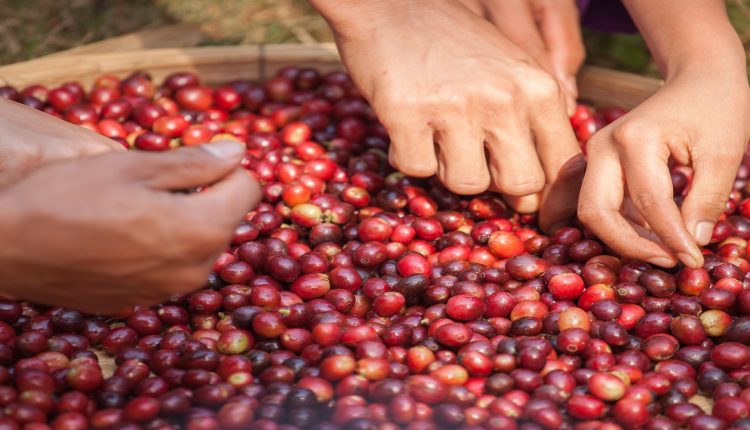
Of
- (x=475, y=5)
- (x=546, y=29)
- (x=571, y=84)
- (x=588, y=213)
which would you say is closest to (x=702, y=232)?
(x=588, y=213)

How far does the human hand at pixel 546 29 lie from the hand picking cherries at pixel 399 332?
0.68 m

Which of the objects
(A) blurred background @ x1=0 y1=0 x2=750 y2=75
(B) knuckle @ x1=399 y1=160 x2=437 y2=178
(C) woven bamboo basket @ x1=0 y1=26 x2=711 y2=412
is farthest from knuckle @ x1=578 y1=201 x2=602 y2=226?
(A) blurred background @ x1=0 y1=0 x2=750 y2=75

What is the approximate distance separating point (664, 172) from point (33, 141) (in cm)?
185

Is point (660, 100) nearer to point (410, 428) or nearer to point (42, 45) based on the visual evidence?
point (410, 428)

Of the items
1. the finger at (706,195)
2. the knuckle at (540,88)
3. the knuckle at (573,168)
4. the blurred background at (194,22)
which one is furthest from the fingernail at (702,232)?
the blurred background at (194,22)

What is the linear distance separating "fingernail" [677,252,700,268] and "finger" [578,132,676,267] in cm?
5

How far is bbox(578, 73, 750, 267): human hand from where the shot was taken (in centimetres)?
268

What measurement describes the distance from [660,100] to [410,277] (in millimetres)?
997

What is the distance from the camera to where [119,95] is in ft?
13.6

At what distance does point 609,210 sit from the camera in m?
2.79

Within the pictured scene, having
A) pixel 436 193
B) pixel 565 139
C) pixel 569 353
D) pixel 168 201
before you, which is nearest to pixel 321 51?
pixel 436 193

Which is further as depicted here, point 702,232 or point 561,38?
point 561,38

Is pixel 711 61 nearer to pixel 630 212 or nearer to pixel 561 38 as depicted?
pixel 630 212

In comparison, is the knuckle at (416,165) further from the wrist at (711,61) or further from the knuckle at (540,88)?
the wrist at (711,61)
